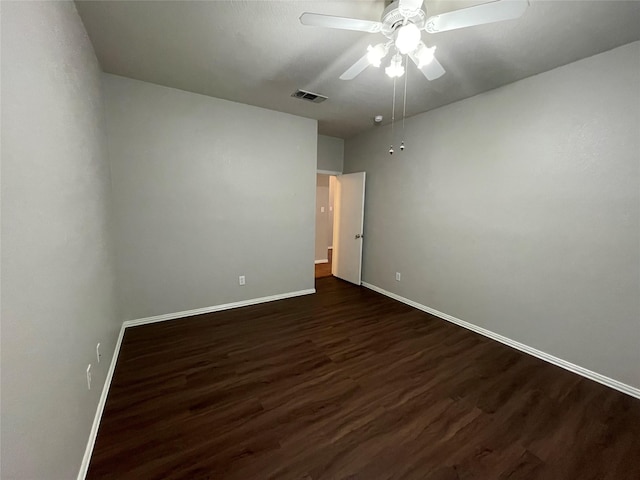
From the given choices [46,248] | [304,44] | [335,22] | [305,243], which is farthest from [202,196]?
[335,22]

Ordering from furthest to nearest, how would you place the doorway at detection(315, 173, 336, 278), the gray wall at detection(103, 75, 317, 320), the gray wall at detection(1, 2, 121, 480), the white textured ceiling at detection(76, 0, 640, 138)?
the doorway at detection(315, 173, 336, 278) < the gray wall at detection(103, 75, 317, 320) < the white textured ceiling at detection(76, 0, 640, 138) < the gray wall at detection(1, 2, 121, 480)

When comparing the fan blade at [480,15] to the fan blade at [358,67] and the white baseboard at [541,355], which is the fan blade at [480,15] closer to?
the fan blade at [358,67]

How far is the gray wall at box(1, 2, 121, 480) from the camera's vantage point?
2.90 feet

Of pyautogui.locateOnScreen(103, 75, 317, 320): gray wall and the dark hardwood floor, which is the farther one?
pyautogui.locateOnScreen(103, 75, 317, 320): gray wall

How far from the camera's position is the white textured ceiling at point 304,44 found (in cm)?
175

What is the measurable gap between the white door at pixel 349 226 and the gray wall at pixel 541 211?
3.40 feet

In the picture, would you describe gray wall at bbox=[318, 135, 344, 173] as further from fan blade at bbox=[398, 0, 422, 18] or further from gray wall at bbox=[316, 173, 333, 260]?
fan blade at bbox=[398, 0, 422, 18]

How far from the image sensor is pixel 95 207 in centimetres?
208

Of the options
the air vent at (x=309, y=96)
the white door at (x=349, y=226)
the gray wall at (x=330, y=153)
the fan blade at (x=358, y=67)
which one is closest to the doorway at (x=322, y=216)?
the white door at (x=349, y=226)

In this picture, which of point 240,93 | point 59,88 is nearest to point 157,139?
point 240,93

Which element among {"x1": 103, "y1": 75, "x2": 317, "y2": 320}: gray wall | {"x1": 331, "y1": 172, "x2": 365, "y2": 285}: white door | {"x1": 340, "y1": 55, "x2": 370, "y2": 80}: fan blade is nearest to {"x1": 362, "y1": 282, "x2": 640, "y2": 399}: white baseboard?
{"x1": 331, "y1": 172, "x2": 365, "y2": 285}: white door

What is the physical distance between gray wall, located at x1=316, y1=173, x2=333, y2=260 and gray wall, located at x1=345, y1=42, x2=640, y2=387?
299cm

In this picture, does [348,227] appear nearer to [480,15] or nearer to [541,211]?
[541,211]

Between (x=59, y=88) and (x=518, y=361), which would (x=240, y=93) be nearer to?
(x=59, y=88)
